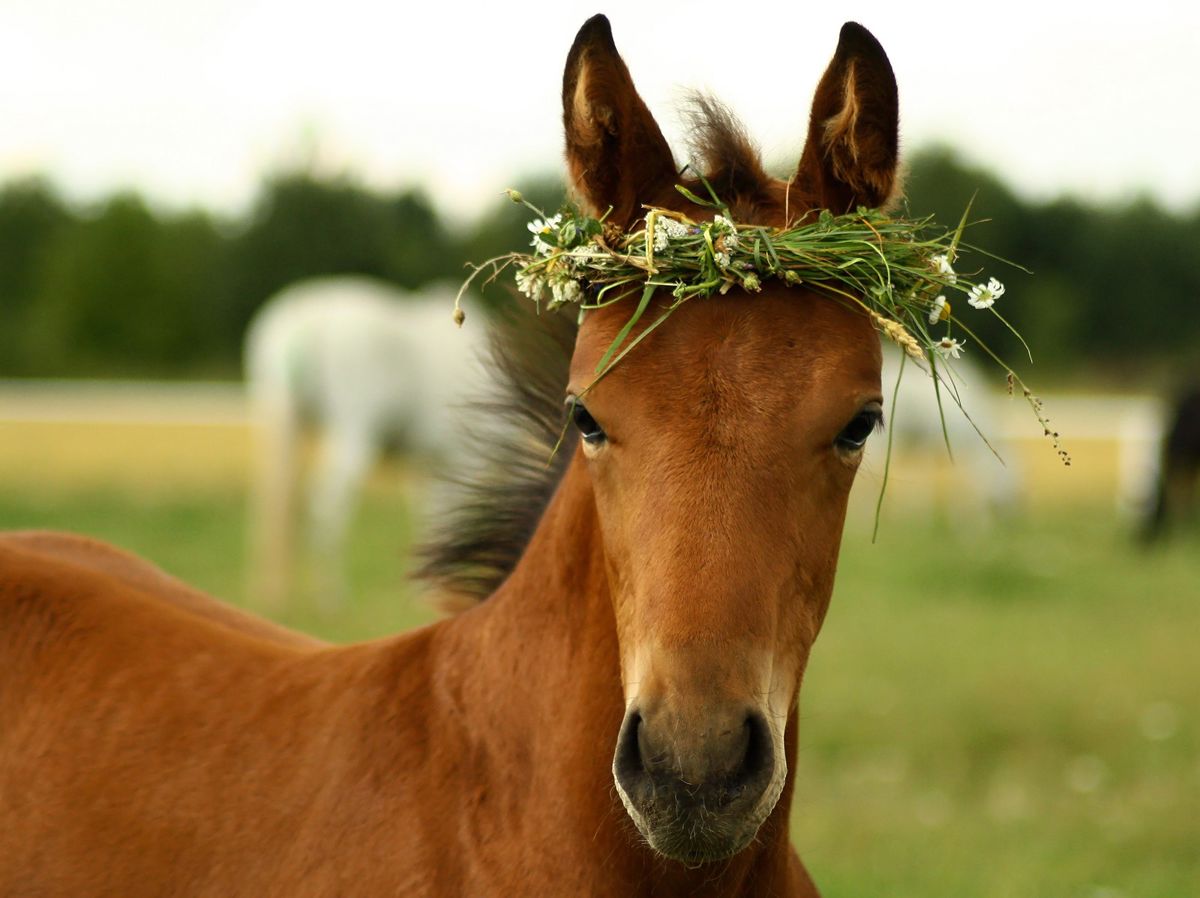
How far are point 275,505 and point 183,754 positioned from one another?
8.98 metres

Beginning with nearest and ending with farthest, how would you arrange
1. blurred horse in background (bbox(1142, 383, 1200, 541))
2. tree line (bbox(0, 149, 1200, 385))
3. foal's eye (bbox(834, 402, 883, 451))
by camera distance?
1. foal's eye (bbox(834, 402, 883, 451))
2. blurred horse in background (bbox(1142, 383, 1200, 541))
3. tree line (bbox(0, 149, 1200, 385))

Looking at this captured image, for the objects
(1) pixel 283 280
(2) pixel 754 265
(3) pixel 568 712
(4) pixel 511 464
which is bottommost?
(1) pixel 283 280

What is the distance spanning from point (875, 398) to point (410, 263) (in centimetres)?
2348

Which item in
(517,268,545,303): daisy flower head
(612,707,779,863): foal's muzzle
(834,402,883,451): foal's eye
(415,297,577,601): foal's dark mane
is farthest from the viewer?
(415,297,577,601): foal's dark mane

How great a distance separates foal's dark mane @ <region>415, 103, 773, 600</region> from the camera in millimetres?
2918

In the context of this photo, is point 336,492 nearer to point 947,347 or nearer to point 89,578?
point 89,578

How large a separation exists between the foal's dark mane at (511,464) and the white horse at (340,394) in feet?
26.9

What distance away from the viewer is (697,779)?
6.04 feet

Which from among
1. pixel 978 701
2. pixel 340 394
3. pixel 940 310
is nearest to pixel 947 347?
pixel 940 310

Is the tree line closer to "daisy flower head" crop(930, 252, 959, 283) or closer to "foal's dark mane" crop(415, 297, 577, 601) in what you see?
"foal's dark mane" crop(415, 297, 577, 601)

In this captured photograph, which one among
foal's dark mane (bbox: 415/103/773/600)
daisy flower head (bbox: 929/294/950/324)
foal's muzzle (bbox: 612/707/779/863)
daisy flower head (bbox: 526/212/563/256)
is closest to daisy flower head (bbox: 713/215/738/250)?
daisy flower head (bbox: 526/212/563/256)

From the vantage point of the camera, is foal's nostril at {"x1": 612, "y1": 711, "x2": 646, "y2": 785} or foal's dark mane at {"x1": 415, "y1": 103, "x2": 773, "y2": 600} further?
foal's dark mane at {"x1": 415, "y1": 103, "x2": 773, "y2": 600}

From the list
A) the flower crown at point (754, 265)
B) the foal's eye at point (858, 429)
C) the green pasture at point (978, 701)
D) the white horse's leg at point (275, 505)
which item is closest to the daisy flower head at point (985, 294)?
the flower crown at point (754, 265)

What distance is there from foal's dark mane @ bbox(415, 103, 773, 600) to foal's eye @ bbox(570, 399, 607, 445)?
549mm
